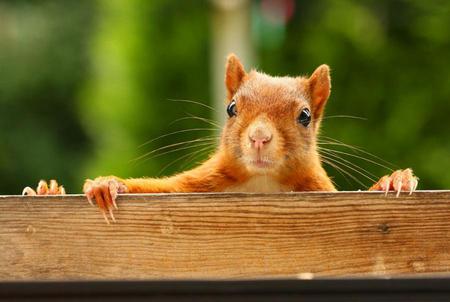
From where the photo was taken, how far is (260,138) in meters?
2.58

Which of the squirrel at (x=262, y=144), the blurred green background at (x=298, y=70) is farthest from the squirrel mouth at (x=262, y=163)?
the blurred green background at (x=298, y=70)

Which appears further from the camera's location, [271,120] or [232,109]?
[232,109]

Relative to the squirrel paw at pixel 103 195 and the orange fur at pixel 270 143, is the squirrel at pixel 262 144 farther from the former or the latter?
the squirrel paw at pixel 103 195

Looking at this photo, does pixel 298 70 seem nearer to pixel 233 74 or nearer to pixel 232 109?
pixel 233 74

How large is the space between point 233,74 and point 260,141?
48 cm

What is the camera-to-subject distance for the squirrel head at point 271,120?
2.63 metres

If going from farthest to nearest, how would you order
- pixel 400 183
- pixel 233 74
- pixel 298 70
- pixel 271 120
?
pixel 298 70 < pixel 233 74 < pixel 271 120 < pixel 400 183

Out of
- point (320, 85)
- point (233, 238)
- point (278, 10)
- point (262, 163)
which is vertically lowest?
point (233, 238)

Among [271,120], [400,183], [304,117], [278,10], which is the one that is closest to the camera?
[400,183]

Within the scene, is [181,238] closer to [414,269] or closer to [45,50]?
[414,269]

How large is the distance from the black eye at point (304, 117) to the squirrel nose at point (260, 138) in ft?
0.83

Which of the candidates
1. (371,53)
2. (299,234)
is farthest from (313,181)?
(371,53)

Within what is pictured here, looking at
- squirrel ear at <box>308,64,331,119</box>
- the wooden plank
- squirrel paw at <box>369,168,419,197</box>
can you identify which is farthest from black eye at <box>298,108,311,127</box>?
the wooden plank

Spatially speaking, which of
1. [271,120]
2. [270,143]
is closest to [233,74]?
[271,120]
